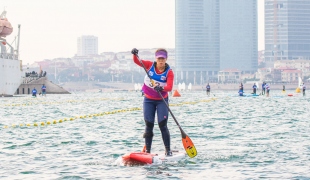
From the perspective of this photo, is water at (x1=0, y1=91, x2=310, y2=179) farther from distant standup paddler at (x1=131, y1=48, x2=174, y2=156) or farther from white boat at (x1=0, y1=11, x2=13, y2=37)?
white boat at (x1=0, y1=11, x2=13, y2=37)

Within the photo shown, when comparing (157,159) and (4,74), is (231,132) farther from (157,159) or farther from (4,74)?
(4,74)

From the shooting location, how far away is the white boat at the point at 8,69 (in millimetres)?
109062

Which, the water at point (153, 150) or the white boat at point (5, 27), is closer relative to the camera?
the water at point (153, 150)

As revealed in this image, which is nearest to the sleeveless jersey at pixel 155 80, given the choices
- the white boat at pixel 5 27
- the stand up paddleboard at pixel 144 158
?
the stand up paddleboard at pixel 144 158

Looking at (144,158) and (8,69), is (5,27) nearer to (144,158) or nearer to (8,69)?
(8,69)

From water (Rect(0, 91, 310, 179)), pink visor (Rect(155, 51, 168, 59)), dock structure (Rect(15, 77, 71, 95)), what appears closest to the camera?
water (Rect(0, 91, 310, 179))

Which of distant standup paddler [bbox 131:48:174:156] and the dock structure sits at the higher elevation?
distant standup paddler [bbox 131:48:174:156]

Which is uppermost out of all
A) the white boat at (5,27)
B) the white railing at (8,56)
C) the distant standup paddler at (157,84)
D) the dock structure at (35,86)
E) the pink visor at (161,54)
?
the white boat at (5,27)

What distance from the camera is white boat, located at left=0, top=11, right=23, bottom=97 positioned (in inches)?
4294

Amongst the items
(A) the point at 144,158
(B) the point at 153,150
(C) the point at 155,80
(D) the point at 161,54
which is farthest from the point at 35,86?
(A) the point at 144,158

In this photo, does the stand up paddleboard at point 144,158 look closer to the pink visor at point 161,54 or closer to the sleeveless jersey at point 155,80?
the sleeveless jersey at point 155,80

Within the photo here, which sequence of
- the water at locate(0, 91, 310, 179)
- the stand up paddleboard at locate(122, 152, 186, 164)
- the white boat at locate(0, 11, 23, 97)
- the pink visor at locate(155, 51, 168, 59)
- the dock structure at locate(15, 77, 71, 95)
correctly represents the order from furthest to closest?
the dock structure at locate(15, 77, 71, 95) < the white boat at locate(0, 11, 23, 97) < the pink visor at locate(155, 51, 168, 59) < the stand up paddleboard at locate(122, 152, 186, 164) < the water at locate(0, 91, 310, 179)

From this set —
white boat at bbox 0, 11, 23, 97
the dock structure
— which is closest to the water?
white boat at bbox 0, 11, 23, 97

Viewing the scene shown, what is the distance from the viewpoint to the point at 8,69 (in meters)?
113
